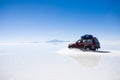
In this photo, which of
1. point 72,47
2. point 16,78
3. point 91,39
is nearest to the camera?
point 16,78

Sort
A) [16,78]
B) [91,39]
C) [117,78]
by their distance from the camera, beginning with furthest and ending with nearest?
1. [91,39]
2. [16,78]
3. [117,78]

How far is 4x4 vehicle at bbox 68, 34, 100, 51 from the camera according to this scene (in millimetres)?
23120

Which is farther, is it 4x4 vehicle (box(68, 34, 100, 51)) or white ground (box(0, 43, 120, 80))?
4x4 vehicle (box(68, 34, 100, 51))

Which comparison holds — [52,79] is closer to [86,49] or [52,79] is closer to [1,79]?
[1,79]

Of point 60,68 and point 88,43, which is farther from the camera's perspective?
point 88,43

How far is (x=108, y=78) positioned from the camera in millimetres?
6586

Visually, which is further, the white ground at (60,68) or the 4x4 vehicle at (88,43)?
the 4x4 vehicle at (88,43)

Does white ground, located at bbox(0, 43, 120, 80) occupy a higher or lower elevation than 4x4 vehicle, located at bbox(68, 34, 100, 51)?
lower

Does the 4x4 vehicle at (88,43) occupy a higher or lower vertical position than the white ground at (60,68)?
higher

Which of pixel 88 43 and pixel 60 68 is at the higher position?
pixel 88 43

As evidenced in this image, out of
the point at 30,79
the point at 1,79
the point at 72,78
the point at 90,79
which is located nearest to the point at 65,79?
the point at 72,78

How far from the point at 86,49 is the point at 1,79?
1775cm

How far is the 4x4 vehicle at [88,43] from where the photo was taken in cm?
2312

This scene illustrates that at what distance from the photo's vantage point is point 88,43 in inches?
918
